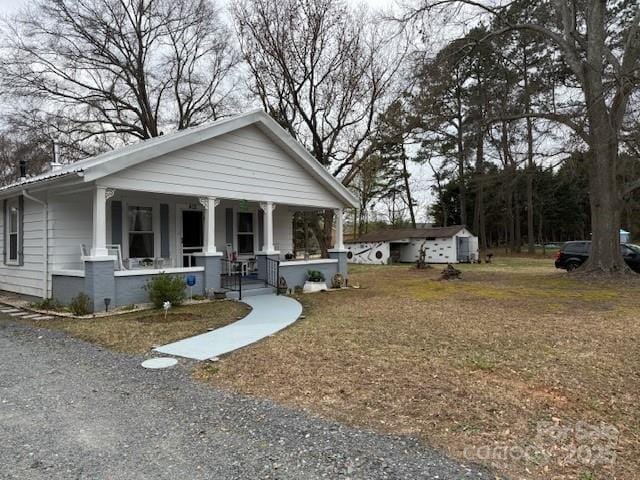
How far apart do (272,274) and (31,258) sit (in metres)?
5.80

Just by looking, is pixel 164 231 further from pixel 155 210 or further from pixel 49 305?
pixel 49 305

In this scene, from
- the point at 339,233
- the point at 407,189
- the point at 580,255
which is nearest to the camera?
the point at 339,233

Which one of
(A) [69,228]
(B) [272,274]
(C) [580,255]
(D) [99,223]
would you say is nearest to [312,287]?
(B) [272,274]

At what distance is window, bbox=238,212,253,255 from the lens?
13172 millimetres

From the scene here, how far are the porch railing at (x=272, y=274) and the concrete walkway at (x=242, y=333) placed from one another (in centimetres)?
169

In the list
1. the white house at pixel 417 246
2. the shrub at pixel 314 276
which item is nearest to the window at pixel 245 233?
the shrub at pixel 314 276

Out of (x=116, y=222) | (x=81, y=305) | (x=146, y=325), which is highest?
(x=116, y=222)

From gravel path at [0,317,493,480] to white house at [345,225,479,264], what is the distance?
1015 inches

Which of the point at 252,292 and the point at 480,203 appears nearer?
the point at 252,292

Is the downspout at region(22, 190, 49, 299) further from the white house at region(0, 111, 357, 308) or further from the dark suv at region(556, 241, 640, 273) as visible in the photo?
the dark suv at region(556, 241, 640, 273)

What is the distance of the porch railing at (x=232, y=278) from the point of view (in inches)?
417

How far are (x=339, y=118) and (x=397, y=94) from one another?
303 cm

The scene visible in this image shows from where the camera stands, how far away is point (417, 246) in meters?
29.8

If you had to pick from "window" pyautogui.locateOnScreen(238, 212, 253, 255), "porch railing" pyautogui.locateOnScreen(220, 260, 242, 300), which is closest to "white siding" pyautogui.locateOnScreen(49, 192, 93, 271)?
"porch railing" pyautogui.locateOnScreen(220, 260, 242, 300)
